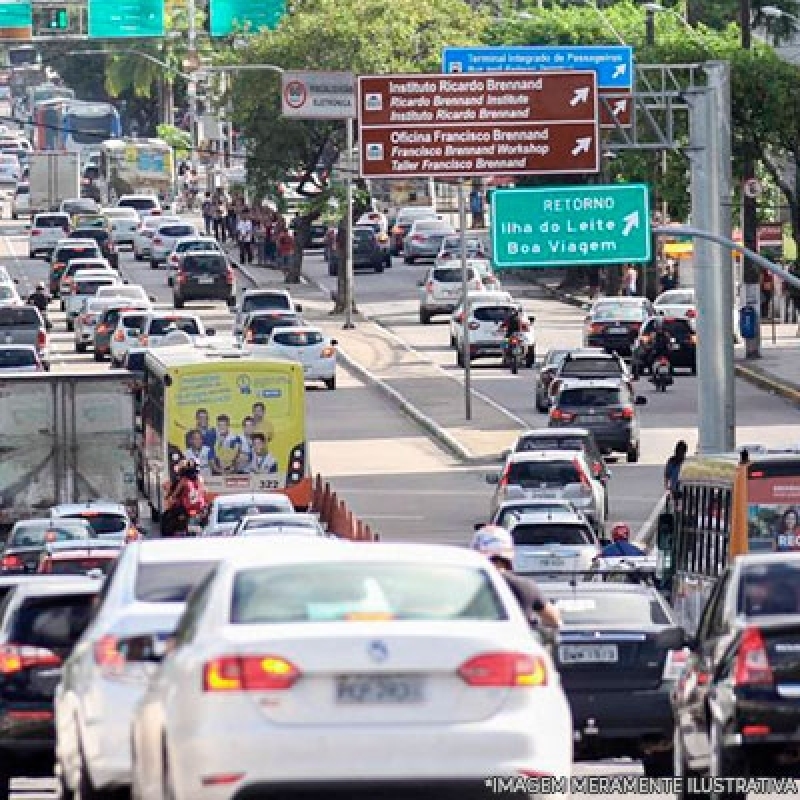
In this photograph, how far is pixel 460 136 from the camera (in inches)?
2020

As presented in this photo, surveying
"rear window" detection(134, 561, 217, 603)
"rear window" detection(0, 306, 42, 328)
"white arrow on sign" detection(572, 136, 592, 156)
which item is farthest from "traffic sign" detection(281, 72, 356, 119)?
"rear window" detection(134, 561, 217, 603)

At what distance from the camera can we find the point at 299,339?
6869 centimetres

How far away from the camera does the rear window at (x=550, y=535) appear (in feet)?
121

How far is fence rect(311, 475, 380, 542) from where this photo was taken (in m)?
39.5

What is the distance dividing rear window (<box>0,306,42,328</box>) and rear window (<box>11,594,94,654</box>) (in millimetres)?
53337

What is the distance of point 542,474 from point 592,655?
2330 cm

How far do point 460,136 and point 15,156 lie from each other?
4634 inches

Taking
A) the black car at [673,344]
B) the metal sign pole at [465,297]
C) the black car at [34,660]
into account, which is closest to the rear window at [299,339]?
the metal sign pole at [465,297]

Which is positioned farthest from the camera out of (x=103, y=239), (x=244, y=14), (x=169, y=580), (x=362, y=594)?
(x=103, y=239)

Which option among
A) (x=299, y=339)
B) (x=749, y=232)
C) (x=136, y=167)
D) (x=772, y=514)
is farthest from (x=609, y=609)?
(x=136, y=167)

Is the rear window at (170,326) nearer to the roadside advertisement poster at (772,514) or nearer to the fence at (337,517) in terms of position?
the fence at (337,517)

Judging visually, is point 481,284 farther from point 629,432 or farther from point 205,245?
point 629,432

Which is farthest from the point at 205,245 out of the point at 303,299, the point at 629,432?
the point at 629,432

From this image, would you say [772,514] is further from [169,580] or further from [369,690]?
[369,690]
